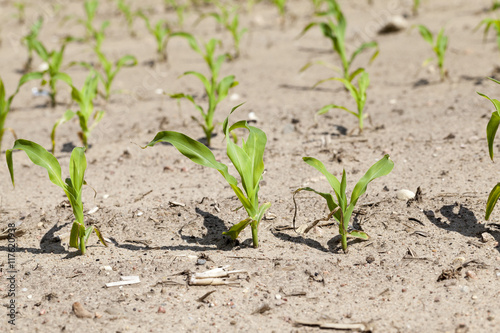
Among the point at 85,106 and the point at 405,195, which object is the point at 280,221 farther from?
the point at 85,106

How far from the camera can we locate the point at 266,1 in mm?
7918

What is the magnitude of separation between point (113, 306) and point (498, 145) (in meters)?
2.31

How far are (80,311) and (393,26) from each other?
493 cm

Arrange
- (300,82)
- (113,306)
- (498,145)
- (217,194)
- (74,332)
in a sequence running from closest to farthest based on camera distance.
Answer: (74,332) < (113,306) < (217,194) < (498,145) < (300,82)

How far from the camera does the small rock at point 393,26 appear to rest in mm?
5801

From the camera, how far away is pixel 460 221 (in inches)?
94.4

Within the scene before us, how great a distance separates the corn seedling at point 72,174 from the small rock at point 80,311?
321 mm

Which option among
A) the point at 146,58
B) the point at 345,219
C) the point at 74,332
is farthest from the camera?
the point at 146,58

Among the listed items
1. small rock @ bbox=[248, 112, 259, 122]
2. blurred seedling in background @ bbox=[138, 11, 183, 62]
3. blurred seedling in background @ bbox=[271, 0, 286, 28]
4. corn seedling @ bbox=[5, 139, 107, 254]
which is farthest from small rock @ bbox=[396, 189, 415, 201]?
blurred seedling in background @ bbox=[271, 0, 286, 28]

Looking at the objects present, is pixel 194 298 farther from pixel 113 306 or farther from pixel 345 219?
pixel 345 219

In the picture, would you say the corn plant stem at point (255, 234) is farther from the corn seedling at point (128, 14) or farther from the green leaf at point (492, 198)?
the corn seedling at point (128, 14)

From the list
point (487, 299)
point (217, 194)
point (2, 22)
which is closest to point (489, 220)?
point (487, 299)

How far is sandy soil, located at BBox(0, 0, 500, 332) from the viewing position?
6.40 feet

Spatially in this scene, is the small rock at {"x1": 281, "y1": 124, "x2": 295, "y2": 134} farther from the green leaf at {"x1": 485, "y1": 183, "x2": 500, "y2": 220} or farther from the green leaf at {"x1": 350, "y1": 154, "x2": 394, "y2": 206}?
the green leaf at {"x1": 485, "y1": 183, "x2": 500, "y2": 220}
